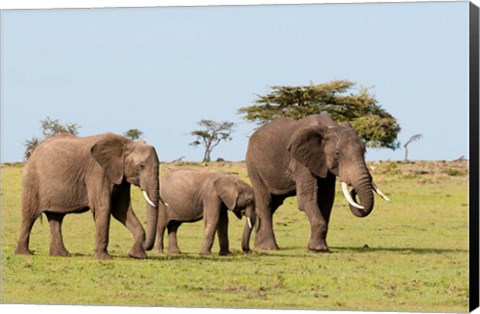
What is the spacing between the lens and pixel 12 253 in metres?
19.3

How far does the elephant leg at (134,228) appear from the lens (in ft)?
58.7

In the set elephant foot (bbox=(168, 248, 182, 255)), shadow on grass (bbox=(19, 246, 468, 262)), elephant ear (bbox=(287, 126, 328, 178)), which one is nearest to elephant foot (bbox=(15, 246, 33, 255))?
shadow on grass (bbox=(19, 246, 468, 262))

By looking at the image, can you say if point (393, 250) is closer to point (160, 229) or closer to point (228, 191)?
point (228, 191)

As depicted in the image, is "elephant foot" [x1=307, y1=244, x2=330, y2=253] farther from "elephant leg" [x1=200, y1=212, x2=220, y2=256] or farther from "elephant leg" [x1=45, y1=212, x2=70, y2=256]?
"elephant leg" [x1=45, y1=212, x2=70, y2=256]

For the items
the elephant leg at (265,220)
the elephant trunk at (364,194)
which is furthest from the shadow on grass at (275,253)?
the elephant trunk at (364,194)

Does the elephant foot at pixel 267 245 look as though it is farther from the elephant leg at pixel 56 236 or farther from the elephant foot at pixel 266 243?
the elephant leg at pixel 56 236

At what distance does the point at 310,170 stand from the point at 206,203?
5.05 ft

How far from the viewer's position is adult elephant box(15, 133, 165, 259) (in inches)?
700

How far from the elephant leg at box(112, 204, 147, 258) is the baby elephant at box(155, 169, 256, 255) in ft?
3.73

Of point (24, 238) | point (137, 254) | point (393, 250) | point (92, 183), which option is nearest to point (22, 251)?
point (24, 238)

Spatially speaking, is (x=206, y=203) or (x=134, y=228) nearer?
(x=134, y=228)

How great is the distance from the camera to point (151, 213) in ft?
60.7

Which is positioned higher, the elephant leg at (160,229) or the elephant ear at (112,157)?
the elephant ear at (112,157)

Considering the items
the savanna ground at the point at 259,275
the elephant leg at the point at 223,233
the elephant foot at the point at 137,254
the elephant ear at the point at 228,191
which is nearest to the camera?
the savanna ground at the point at 259,275
